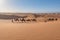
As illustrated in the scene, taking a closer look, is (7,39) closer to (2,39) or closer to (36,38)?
(2,39)

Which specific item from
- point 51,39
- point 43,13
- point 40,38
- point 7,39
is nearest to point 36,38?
point 40,38

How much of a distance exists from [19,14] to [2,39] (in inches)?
248

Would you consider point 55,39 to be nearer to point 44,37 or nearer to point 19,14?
point 44,37

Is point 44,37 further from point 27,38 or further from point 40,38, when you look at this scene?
point 27,38

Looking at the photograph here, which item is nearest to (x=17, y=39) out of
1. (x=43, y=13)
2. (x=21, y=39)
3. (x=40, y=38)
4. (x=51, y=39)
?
(x=21, y=39)

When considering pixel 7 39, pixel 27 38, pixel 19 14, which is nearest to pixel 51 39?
pixel 27 38

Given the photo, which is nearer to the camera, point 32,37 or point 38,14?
point 32,37

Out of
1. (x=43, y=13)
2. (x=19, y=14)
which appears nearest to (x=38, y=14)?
(x=43, y=13)

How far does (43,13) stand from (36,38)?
5730 mm

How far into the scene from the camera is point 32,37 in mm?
2834

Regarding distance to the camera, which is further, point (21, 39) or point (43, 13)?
point (43, 13)

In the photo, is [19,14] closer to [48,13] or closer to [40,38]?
[48,13]

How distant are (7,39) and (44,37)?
0.82m

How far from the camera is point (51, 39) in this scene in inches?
106
